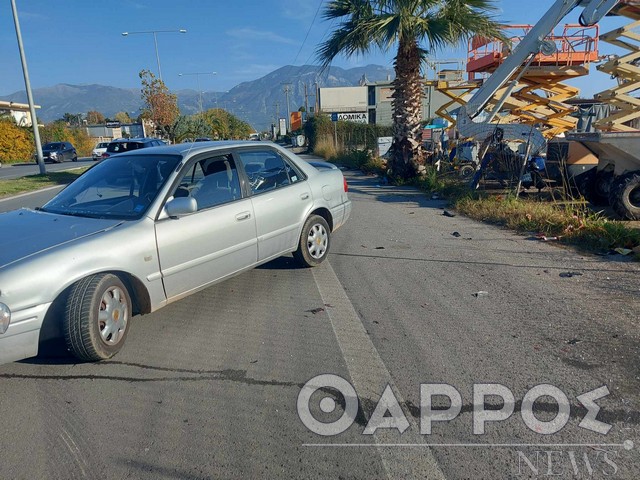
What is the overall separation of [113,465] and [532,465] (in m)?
2.20

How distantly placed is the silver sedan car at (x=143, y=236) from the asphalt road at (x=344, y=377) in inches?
14.8

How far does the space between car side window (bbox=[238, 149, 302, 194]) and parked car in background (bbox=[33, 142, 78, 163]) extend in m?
37.9

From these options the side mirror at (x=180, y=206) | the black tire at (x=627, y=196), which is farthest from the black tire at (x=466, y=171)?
the side mirror at (x=180, y=206)

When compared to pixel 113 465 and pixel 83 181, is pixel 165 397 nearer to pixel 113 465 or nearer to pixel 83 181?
pixel 113 465

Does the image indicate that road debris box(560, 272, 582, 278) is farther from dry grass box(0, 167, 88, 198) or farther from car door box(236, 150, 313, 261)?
dry grass box(0, 167, 88, 198)

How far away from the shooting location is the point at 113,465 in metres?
2.51

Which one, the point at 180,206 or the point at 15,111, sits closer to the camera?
the point at 180,206

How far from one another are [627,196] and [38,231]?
330 inches

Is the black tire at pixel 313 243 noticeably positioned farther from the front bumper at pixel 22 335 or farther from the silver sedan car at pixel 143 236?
the front bumper at pixel 22 335

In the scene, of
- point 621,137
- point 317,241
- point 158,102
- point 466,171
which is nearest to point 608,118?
point 621,137

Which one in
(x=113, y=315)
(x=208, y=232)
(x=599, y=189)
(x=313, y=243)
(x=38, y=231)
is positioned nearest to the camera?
(x=113, y=315)

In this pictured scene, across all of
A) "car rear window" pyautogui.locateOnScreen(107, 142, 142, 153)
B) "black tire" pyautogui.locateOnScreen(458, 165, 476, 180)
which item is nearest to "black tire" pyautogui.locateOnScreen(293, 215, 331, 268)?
"black tire" pyautogui.locateOnScreen(458, 165, 476, 180)

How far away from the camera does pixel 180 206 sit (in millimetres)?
3916

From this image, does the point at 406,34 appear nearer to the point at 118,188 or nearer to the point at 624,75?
the point at 624,75
